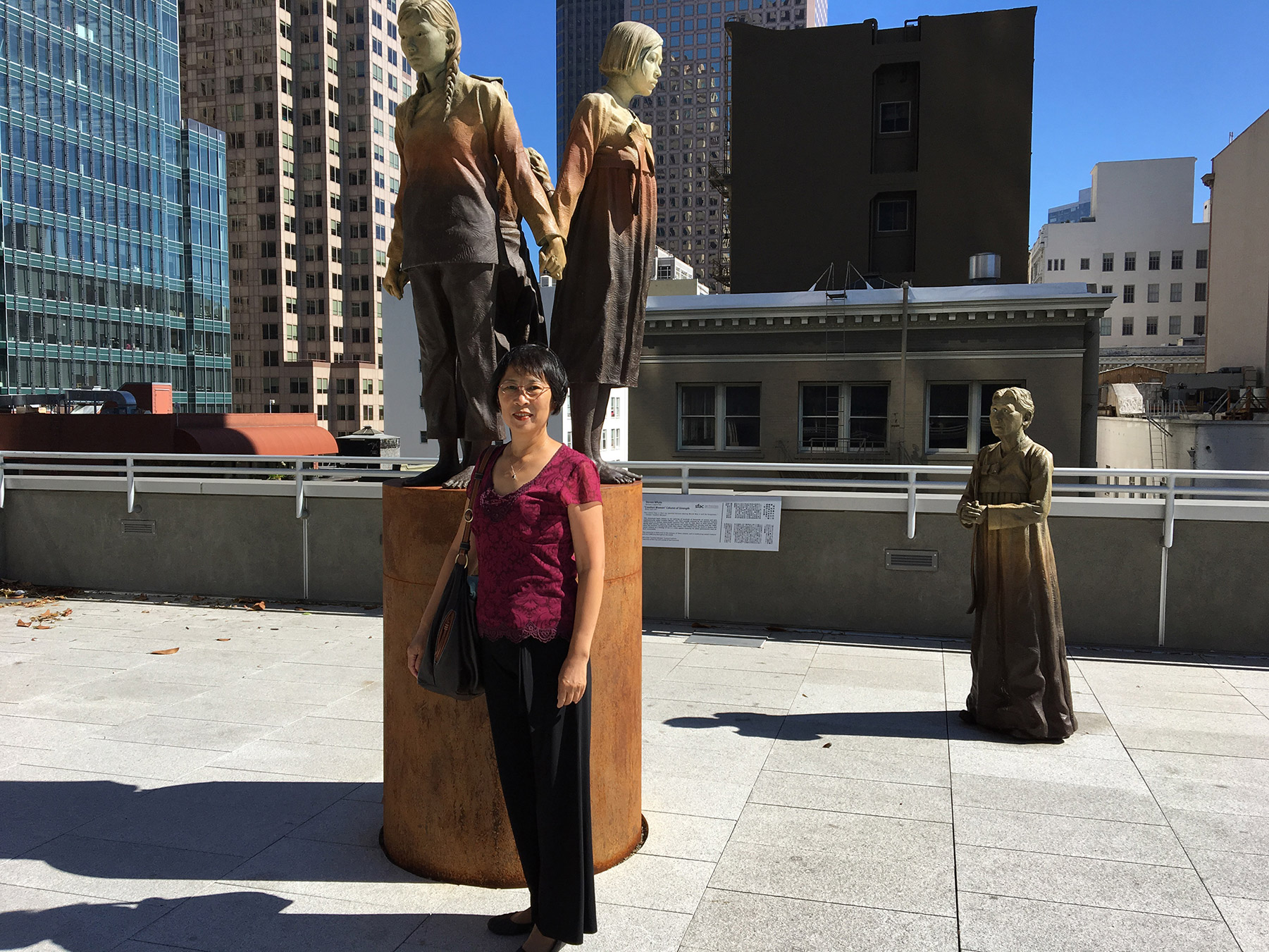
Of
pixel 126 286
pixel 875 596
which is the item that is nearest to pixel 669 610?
pixel 875 596

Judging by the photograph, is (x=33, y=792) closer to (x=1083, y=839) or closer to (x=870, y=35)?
(x=1083, y=839)

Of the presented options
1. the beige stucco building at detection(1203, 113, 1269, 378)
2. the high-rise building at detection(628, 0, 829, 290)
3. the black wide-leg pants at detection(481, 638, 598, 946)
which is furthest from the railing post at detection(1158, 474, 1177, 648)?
the high-rise building at detection(628, 0, 829, 290)

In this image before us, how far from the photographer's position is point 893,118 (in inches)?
1073

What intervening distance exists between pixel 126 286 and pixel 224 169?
776 inches

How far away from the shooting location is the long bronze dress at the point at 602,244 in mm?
5090

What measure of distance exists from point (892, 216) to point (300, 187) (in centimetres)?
9822

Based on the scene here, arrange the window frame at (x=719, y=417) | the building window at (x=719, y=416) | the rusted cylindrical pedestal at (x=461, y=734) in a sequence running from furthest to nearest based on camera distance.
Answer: the building window at (x=719, y=416) < the window frame at (x=719, y=417) < the rusted cylindrical pedestal at (x=461, y=734)

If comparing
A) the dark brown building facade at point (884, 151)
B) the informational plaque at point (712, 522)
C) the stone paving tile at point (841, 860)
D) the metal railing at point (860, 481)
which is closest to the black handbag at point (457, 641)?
the stone paving tile at point (841, 860)

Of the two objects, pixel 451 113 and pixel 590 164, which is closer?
pixel 451 113

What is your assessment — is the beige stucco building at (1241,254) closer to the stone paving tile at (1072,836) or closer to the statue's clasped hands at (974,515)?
the statue's clasped hands at (974,515)

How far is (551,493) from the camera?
3613mm

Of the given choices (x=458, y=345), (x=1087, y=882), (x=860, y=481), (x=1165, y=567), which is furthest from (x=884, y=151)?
(x=1087, y=882)

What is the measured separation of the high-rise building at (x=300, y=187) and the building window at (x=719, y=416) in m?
92.5

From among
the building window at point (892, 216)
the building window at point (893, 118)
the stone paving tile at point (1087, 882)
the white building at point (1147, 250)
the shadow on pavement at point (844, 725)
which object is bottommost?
the shadow on pavement at point (844, 725)
